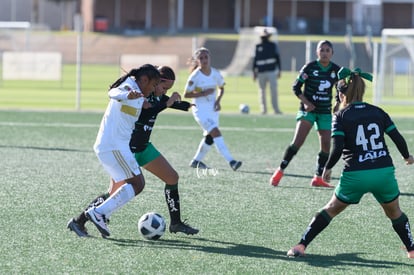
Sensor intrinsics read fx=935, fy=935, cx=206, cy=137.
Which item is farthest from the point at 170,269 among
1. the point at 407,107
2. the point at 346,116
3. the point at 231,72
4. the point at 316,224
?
the point at 231,72

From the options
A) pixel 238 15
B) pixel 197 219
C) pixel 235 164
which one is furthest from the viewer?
pixel 238 15

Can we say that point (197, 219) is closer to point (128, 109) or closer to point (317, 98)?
point (128, 109)

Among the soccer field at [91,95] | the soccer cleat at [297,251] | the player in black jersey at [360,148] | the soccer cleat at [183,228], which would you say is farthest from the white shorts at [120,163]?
the soccer field at [91,95]

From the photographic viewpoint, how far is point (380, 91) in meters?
25.7

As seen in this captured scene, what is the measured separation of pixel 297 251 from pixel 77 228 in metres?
2.16

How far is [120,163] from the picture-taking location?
8.62 meters

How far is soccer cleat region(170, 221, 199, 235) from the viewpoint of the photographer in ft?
29.9

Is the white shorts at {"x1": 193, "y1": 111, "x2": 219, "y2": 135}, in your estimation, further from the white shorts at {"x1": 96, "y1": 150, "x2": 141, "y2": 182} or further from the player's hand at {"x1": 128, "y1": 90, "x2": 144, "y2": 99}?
the player's hand at {"x1": 128, "y1": 90, "x2": 144, "y2": 99}

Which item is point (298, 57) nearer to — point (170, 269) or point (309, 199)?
point (309, 199)

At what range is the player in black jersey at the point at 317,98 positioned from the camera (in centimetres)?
1244

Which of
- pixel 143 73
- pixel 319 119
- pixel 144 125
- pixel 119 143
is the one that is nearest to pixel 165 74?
pixel 144 125

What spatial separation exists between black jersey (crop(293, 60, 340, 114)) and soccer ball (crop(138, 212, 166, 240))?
420 cm

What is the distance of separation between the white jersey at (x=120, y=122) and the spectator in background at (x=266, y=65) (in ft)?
48.6

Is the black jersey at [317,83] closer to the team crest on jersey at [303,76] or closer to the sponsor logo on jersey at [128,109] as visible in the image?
the team crest on jersey at [303,76]
